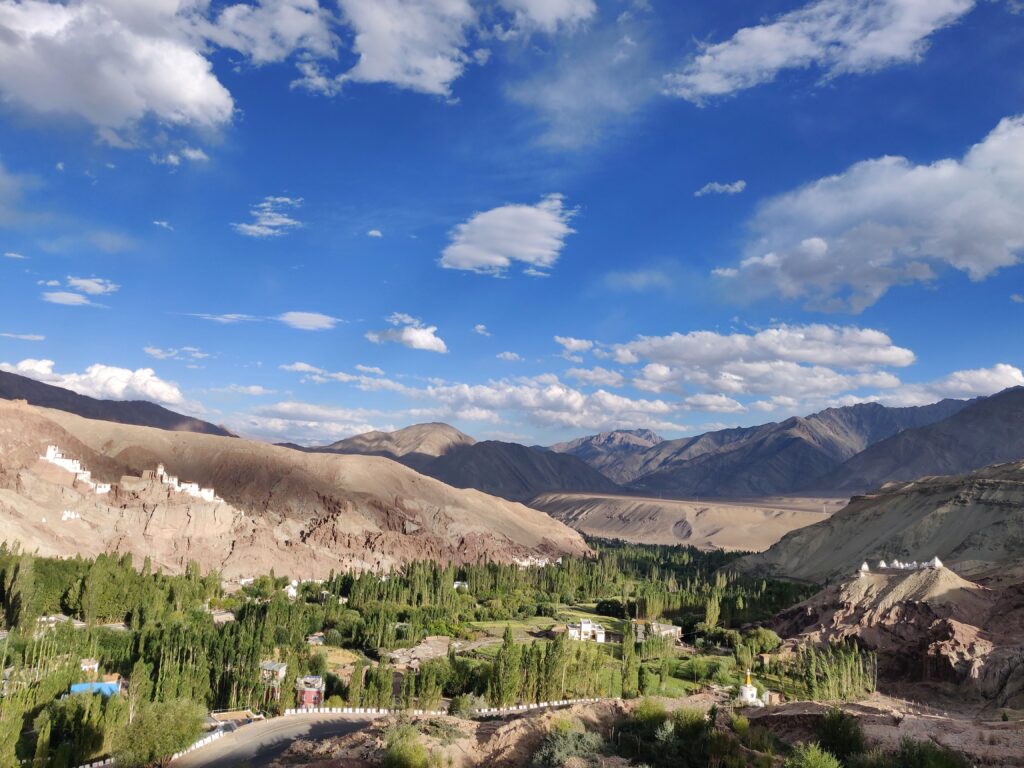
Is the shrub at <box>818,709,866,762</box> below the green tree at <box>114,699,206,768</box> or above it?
above

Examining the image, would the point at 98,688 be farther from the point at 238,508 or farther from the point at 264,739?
the point at 238,508

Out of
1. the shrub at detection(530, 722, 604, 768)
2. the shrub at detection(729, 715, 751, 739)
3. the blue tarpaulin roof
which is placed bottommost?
the blue tarpaulin roof

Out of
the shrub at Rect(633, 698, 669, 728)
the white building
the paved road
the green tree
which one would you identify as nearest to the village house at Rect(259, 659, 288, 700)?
the paved road

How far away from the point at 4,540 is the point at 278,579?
28.0m

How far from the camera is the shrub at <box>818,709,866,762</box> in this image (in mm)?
23641

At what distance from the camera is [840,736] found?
2408cm

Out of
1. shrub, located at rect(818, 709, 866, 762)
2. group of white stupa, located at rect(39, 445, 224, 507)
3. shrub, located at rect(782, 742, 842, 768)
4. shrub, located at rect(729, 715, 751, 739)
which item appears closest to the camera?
shrub, located at rect(782, 742, 842, 768)

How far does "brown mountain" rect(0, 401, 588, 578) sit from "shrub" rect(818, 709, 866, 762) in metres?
76.5

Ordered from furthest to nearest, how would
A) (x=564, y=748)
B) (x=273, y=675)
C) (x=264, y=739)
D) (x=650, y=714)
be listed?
(x=273, y=675)
(x=264, y=739)
(x=650, y=714)
(x=564, y=748)

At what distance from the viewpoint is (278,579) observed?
8581 cm

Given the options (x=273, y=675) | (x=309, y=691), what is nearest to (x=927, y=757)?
(x=309, y=691)

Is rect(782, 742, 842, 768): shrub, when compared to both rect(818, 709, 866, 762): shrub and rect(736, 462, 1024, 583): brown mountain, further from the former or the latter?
rect(736, 462, 1024, 583): brown mountain

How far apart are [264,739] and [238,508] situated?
257ft

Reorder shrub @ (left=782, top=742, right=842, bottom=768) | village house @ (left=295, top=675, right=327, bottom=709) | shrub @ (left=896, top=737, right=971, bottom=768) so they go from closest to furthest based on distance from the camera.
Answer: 1. shrub @ (left=782, top=742, right=842, bottom=768)
2. shrub @ (left=896, top=737, right=971, bottom=768)
3. village house @ (left=295, top=675, right=327, bottom=709)
